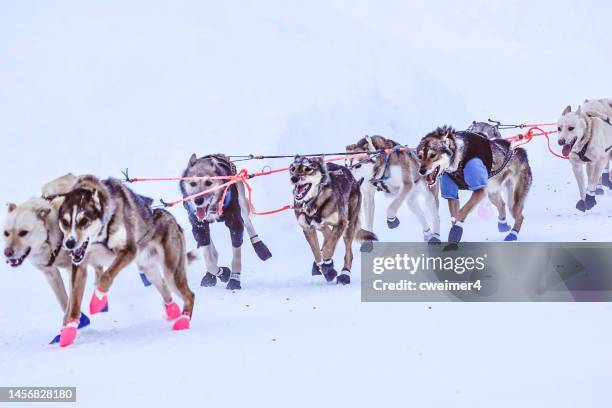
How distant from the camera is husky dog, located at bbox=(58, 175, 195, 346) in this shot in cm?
466

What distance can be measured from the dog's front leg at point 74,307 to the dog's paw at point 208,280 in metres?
2.46

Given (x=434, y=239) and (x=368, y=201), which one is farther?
(x=368, y=201)

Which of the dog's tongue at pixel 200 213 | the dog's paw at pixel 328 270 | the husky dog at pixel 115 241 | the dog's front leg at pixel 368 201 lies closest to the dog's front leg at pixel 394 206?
the dog's front leg at pixel 368 201

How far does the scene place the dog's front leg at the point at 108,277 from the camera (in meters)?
4.81

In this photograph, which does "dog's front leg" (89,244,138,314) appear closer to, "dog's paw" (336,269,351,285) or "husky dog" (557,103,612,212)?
"dog's paw" (336,269,351,285)

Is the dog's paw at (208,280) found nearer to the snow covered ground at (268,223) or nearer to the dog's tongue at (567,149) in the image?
the snow covered ground at (268,223)

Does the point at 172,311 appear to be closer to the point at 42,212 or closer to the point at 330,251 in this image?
the point at 42,212

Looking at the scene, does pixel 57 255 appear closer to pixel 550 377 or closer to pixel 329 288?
→ pixel 329 288

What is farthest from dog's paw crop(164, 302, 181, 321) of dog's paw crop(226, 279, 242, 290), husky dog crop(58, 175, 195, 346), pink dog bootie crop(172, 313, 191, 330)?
dog's paw crop(226, 279, 242, 290)

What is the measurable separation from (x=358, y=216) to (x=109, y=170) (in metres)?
4.41

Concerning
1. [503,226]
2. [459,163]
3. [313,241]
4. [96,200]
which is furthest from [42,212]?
[503,226]

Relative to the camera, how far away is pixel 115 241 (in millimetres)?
4910

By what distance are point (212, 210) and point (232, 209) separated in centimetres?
20

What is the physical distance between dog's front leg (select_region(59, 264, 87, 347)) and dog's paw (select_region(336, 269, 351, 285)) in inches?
102
